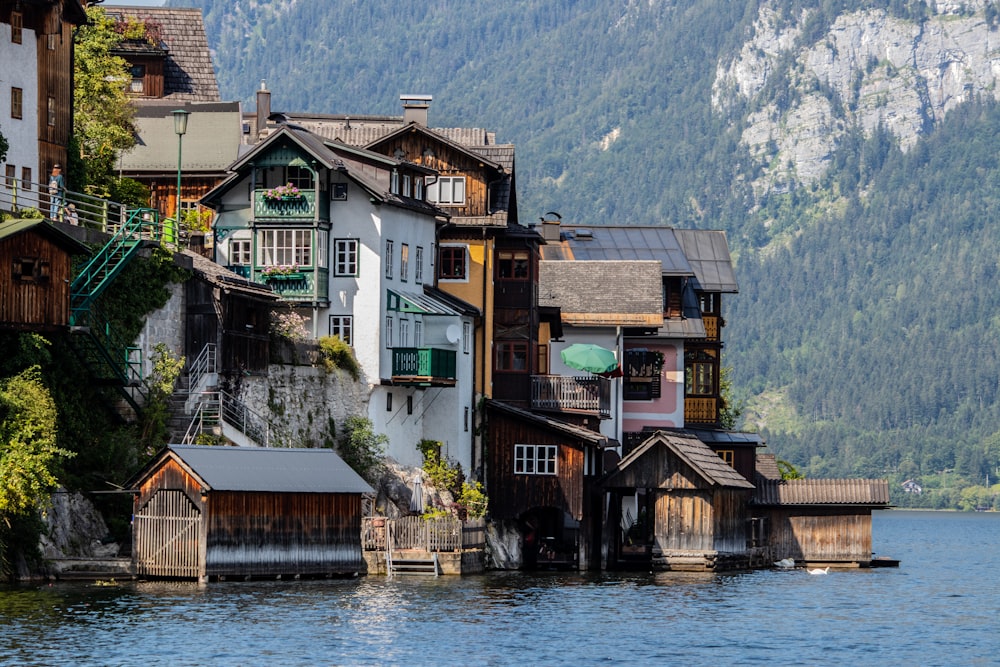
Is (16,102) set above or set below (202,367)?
above

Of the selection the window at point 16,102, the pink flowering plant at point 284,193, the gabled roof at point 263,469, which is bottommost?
the gabled roof at point 263,469

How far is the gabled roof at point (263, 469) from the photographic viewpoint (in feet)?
224

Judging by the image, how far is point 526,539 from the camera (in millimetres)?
94562

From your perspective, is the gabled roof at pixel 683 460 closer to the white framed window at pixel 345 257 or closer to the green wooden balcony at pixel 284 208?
the white framed window at pixel 345 257

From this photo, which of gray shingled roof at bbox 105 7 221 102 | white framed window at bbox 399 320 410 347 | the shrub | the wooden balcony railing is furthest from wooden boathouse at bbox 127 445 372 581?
gray shingled roof at bbox 105 7 221 102

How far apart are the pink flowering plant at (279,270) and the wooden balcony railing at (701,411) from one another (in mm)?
35275

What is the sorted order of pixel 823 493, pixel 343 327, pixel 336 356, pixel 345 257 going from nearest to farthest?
pixel 336 356
pixel 343 327
pixel 345 257
pixel 823 493

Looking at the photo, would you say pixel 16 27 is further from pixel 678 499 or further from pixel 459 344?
Result: pixel 678 499

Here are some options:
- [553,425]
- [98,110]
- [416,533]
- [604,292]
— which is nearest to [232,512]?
[416,533]

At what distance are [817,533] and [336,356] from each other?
3076 cm

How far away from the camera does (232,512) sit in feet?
225

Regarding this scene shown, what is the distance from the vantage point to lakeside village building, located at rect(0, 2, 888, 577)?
79062mm

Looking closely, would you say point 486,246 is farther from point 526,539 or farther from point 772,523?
point 772,523

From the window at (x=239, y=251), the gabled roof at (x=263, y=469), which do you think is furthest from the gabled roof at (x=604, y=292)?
the gabled roof at (x=263, y=469)
